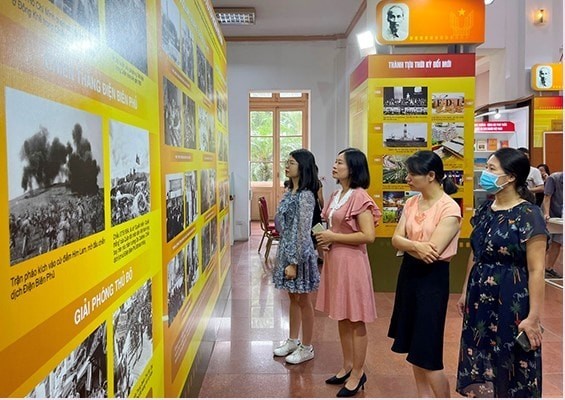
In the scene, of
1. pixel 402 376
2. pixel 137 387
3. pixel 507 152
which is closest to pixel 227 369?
pixel 402 376

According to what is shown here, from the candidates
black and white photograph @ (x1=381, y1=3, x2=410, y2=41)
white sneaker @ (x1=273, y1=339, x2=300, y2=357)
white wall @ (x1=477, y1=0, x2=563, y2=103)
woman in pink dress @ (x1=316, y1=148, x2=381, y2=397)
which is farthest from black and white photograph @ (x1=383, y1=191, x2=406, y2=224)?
white wall @ (x1=477, y1=0, x2=563, y2=103)

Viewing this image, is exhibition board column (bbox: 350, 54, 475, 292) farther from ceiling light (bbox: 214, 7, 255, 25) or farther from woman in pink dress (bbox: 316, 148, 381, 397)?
ceiling light (bbox: 214, 7, 255, 25)

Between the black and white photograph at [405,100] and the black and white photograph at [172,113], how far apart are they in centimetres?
327

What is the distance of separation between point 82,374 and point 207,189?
2101mm

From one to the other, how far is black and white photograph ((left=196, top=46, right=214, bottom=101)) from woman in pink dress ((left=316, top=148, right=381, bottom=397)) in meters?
1.05

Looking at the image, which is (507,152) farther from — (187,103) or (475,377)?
(187,103)

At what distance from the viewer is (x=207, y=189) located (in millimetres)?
3115

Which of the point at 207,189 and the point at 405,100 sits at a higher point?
the point at 405,100

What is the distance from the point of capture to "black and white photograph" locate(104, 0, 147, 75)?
1.27m

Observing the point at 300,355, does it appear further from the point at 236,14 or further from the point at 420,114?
the point at 236,14

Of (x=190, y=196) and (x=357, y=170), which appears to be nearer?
(x=190, y=196)

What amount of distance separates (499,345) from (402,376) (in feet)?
4.08

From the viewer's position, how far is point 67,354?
39.1 inches

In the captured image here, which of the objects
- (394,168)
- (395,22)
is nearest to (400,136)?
(394,168)
